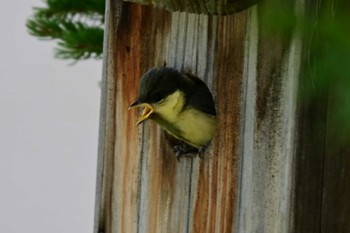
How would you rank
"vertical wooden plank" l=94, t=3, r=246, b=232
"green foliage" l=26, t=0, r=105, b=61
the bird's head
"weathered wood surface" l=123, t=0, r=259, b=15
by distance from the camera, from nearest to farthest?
"weathered wood surface" l=123, t=0, r=259, b=15, "vertical wooden plank" l=94, t=3, r=246, b=232, the bird's head, "green foliage" l=26, t=0, r=105, b=61

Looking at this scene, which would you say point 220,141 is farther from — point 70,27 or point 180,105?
point 70,27

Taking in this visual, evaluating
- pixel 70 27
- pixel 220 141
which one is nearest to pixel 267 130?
pixel 220 141

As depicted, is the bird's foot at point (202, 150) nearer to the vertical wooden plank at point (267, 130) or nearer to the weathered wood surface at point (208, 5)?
the vertical wooden plank at point (267, 130)

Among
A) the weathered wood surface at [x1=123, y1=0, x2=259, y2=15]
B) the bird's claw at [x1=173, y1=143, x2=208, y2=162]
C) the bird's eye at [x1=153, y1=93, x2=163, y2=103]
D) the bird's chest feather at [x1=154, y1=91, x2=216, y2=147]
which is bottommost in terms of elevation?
the bird's claw at [x1=173, y1=143, x2=208, y2=162]

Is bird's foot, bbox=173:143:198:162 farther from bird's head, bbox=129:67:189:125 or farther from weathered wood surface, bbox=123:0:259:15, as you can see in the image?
weathered wood surface, bbox=123:0:259:15

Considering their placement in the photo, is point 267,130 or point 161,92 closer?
point 267,130

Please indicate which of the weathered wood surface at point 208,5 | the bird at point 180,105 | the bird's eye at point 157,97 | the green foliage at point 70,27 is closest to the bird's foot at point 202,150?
the bird at point 180,105

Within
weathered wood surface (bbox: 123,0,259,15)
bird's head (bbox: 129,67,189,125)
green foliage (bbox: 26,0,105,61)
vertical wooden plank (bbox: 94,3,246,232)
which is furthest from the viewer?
green foliage (bbox: 26,0,105,61)

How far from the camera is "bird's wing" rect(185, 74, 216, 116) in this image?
1.55m

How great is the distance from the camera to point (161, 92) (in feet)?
5.10

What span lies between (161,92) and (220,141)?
0.62ft

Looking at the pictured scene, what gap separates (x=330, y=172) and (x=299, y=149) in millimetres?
67

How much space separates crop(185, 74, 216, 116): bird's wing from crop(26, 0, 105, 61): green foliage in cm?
48

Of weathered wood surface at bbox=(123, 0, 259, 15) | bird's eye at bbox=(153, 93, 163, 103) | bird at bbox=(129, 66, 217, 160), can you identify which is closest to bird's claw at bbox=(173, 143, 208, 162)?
bird at bbox=(129, 66, 217, 160)
